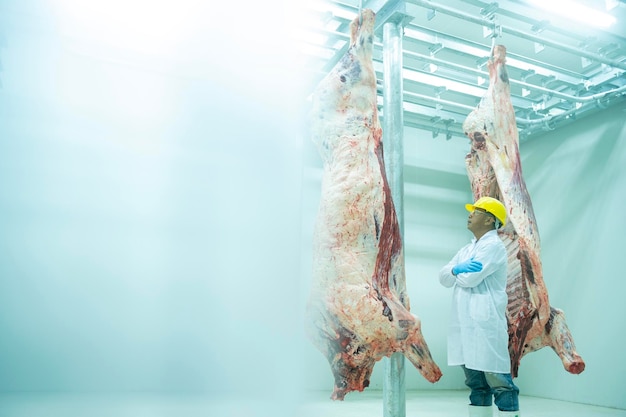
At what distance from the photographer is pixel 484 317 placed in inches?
135

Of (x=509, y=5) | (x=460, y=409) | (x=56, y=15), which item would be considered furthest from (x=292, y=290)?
(x=460, y=409)

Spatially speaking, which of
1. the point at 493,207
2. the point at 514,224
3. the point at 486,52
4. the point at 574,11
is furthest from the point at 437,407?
the point at 574,11

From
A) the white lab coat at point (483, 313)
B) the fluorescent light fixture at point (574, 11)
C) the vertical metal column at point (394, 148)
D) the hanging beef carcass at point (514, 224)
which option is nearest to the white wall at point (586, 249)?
the fluorescent light fixture at point (574, 11)

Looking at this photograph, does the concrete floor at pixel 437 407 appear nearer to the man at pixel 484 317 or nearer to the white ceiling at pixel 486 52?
the man at pixel 484 317

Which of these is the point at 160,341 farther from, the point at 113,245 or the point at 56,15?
the point at 56,15

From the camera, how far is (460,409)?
5098 millimetres

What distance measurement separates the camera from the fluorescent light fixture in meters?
4.06

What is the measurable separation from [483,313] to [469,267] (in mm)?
304

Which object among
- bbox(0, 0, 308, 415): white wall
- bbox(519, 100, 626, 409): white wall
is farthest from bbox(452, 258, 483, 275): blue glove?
bbox(519, 100, 626, 409): white wall

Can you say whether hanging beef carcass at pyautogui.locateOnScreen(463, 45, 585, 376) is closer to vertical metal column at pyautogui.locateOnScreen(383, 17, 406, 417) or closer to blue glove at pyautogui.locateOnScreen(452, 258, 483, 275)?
blue glove at pyautogui.locateOnScreen(452, 258, 483, 275)

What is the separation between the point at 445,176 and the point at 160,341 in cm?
687

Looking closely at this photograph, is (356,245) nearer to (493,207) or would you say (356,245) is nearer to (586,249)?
(493,207)

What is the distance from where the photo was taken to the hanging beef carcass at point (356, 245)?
2.71 m

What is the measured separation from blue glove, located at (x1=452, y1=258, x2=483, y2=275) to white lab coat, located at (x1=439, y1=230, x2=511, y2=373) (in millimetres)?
24
